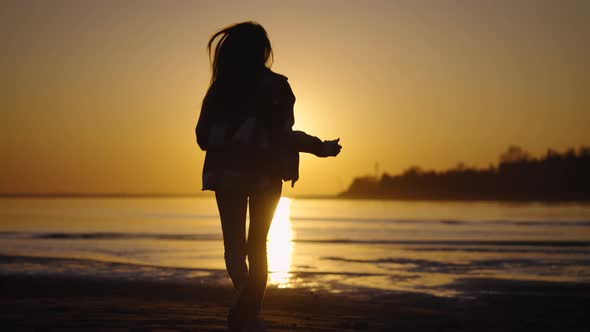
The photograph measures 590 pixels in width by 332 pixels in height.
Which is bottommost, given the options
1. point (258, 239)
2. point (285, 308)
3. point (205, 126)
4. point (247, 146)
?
point (285, 308)

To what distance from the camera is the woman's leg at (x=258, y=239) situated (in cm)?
440

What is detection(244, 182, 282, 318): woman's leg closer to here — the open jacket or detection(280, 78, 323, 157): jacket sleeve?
the open jacket

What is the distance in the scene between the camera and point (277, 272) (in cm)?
1316

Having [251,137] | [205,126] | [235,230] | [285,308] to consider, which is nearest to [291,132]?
[251,137]

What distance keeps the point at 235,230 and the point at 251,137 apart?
1.89 ft

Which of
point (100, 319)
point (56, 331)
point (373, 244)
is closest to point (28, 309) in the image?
point (100, 319)

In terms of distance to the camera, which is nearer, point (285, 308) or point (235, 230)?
point (235, 230)

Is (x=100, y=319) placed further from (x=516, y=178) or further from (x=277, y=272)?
(x=516, y=178)

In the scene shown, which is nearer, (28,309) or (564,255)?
(28,309)

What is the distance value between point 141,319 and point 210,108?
233cm

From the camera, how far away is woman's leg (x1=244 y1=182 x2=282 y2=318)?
4.40m

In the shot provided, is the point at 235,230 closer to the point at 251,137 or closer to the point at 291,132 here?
the point at 251,137

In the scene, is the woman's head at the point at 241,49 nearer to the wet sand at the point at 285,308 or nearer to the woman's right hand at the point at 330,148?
the woman's right hand at the point at 330,148

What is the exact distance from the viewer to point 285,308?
776 centimetres
